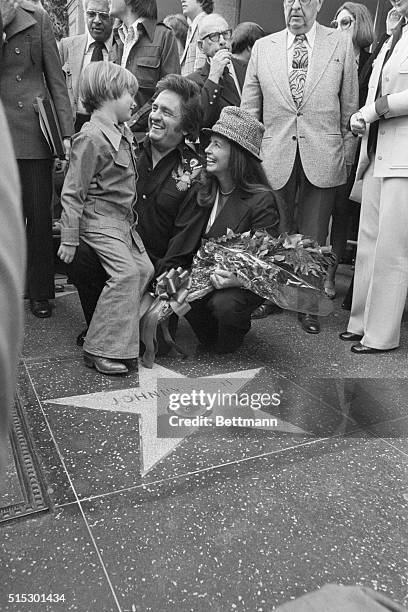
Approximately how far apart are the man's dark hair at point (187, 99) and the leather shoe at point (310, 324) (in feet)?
4.46

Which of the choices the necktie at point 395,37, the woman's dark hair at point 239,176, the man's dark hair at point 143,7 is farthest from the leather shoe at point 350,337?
the man's dark hair at point 143,7

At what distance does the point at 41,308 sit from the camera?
12.3 feet

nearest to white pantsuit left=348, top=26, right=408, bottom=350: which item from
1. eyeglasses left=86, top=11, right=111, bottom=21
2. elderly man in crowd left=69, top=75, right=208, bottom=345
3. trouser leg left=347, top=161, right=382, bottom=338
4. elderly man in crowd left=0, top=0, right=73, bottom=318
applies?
trouser leg left=347, top=161, right=382, bottom=338

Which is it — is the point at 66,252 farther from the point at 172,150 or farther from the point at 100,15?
the point at 100,15

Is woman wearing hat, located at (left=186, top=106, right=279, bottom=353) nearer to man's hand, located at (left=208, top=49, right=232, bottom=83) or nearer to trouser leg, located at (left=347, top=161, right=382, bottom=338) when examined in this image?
trouser leg, located at (left=347, top=161, right=382, bottom=338)

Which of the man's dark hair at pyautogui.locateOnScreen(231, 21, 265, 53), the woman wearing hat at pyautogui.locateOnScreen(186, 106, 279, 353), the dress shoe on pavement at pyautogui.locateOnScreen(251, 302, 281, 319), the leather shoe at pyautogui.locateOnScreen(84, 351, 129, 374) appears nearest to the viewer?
the leather shoe at pyautogui.locateOnScreen(84, 351, 129, 374)

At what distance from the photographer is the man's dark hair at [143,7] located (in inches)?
151

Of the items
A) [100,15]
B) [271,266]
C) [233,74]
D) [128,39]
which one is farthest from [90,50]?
[271,266]

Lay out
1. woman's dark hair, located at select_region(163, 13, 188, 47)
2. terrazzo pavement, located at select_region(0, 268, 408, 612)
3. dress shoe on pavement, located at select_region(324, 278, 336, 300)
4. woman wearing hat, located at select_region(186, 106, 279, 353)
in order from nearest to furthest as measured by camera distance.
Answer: terrazzo pavement, located at select_region(0, 268, 408, 612), woman wearing hat, located at select_region(186, 106, 279, 353), dress shoe on pavement, located at select_region(324, 278, 336, 300), woman's dark hair, located at select_region(163, 13, 188, 47)

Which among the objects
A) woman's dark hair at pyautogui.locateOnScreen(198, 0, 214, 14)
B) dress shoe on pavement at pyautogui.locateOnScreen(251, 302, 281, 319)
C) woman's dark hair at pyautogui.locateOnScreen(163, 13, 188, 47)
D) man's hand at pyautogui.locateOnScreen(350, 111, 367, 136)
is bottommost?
dress shoe on pavement at pyautogui.locateOnScreen(251, 302, 281, 319)

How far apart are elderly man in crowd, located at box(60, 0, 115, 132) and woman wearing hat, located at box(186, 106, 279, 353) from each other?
138 cm

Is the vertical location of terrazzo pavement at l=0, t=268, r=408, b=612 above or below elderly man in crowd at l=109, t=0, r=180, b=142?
below

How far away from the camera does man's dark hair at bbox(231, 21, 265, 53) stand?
14.5 ft

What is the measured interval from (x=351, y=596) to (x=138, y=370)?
2.34 meters
